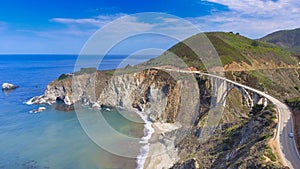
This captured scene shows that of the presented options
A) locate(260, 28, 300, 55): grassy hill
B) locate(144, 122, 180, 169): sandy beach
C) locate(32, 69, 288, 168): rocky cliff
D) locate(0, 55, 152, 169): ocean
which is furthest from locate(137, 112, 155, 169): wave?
locate(260, 28, 300, 55): grassy hill

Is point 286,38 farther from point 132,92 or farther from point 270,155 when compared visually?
point 270,155

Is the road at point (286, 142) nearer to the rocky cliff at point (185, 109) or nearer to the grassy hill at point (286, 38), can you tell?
the rocky cliff at point (185, 109)

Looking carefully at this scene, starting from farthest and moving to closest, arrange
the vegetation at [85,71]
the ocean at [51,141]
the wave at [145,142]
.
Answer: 1. the vegetation at [85,71]
2. the ocean at [51,141]
3. the wave at [145,142]

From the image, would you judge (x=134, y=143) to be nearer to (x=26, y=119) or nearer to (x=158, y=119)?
(x=158, y=119)

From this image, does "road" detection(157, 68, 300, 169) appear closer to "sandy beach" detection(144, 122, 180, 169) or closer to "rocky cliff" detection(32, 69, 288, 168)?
"rocky cliff" detection(32, 69, 288, 168)

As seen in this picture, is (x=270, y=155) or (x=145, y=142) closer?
(x=270, y=155)

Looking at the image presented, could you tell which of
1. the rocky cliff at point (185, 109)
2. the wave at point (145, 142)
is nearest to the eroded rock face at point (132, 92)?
the rocky cliff at point (185, 109)

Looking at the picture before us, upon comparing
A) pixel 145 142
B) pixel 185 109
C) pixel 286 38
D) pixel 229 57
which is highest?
pixel 286 38

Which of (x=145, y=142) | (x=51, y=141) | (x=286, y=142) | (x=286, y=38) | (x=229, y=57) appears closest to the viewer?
(x=286, y=142)

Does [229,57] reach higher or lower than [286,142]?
higher

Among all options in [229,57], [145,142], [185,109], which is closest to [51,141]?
[145,142]

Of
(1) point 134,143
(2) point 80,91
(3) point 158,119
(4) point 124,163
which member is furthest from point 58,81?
(4) point 124,163
